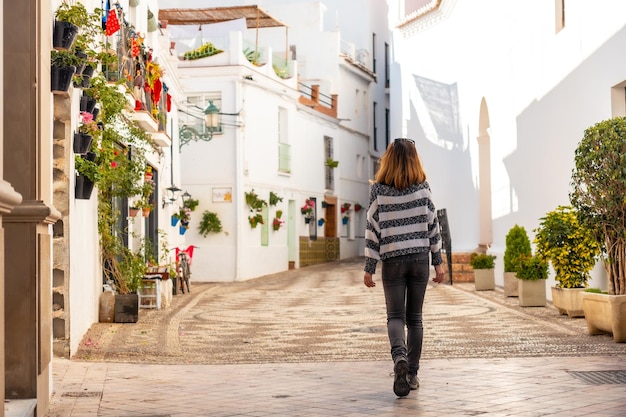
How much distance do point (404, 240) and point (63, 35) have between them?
3.75 meters

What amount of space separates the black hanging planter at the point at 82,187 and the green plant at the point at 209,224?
60.2 ft

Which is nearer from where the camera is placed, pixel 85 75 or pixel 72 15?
pixel 72 15

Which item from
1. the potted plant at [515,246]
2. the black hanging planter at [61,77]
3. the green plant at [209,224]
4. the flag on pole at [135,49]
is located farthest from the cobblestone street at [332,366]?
the green plant at [209,224]

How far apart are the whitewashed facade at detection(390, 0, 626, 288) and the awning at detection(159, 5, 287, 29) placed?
4212 millimetres

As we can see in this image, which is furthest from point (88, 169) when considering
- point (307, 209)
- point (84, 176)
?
point (307, 209)

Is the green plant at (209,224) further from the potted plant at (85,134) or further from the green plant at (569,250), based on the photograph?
the potted plant at (85,134)

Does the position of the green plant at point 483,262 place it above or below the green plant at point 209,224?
below

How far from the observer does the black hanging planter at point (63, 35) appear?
9.27m

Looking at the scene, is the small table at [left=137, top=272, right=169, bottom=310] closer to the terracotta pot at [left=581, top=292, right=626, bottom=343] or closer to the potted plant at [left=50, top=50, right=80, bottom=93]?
the terracotta pot at [left=581, top=292, right=626, bottom=343]

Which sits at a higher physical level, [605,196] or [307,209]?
[307,209]

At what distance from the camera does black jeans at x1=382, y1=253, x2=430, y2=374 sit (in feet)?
24.8

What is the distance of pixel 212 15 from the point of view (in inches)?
1267

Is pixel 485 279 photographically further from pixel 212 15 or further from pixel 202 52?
pixel 212 15

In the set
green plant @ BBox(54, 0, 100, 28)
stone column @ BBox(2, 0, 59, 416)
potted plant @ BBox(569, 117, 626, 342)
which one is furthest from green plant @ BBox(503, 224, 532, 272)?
stone column @ BBox(2, 0, 59, 416)
